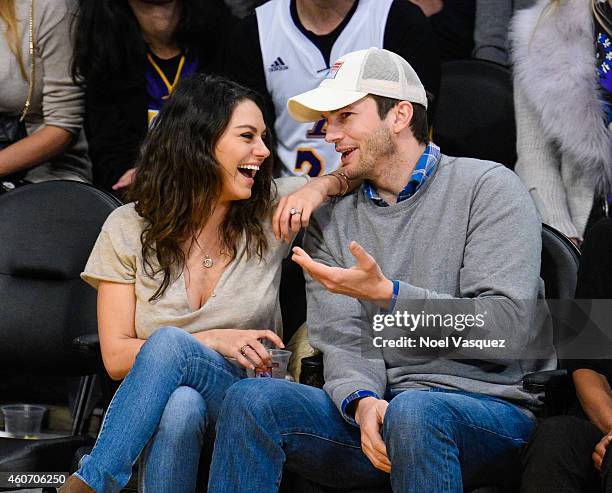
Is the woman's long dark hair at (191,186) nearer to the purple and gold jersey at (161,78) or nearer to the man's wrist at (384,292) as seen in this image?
the man's wrist at (384,292)

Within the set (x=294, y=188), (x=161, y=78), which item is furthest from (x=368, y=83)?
(x=161, y=78)

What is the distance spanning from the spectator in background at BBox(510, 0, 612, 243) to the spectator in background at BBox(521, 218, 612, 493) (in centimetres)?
74

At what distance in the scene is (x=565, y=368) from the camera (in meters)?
2.86

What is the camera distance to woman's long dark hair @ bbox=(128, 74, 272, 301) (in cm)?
313

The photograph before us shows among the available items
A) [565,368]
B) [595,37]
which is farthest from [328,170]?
[565,368]

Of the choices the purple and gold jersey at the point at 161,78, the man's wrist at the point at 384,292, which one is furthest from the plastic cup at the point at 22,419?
the man's wrist at the point at 384,292

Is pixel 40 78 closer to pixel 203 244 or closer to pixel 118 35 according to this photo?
pixel 118 35

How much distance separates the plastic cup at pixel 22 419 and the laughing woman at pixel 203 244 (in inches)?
26.9

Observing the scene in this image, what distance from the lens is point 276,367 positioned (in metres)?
2.90

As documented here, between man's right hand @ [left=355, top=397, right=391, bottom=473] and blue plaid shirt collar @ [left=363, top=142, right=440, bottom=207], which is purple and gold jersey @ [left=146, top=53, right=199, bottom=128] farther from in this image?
man's right hand @ [left=355, top=397, right=391, bottom=473]

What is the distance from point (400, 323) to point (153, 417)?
0.62 metres

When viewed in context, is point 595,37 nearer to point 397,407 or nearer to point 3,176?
point 397,407

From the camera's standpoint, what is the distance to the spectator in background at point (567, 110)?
3541mm

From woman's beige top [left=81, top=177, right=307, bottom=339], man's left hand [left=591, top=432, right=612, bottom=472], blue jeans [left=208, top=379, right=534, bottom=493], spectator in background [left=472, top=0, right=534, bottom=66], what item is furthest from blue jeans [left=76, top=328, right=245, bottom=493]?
spectator in background [left=472, top=0, right=534, bottom=66]
